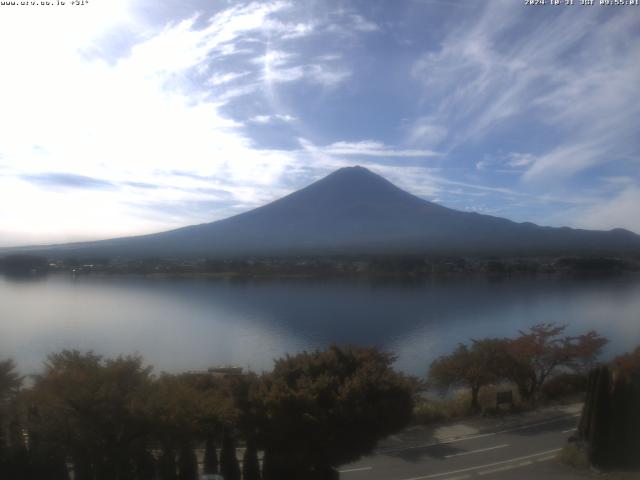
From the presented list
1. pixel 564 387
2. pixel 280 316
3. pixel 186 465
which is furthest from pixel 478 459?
→ pixel 280 316

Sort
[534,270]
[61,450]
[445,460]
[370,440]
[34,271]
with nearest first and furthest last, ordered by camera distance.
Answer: [61,450] < [370,440] < [445,460] < [34,271] < [534,270]

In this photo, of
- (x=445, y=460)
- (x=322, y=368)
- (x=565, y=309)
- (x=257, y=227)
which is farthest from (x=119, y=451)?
(x=257, y=227)

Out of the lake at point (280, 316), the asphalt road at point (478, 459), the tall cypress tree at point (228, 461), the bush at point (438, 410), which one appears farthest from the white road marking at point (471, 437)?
the lake at point (280, 316)

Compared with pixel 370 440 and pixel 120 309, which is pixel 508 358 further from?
pixel 120 309

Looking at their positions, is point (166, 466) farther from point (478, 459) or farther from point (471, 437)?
point (471, 437)

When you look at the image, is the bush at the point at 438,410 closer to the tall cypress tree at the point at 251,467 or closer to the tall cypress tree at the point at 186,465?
the tall cypress tree at the point at 251,467

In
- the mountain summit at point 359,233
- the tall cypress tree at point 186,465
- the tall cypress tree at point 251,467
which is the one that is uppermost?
the mountain summit at point 359,233
